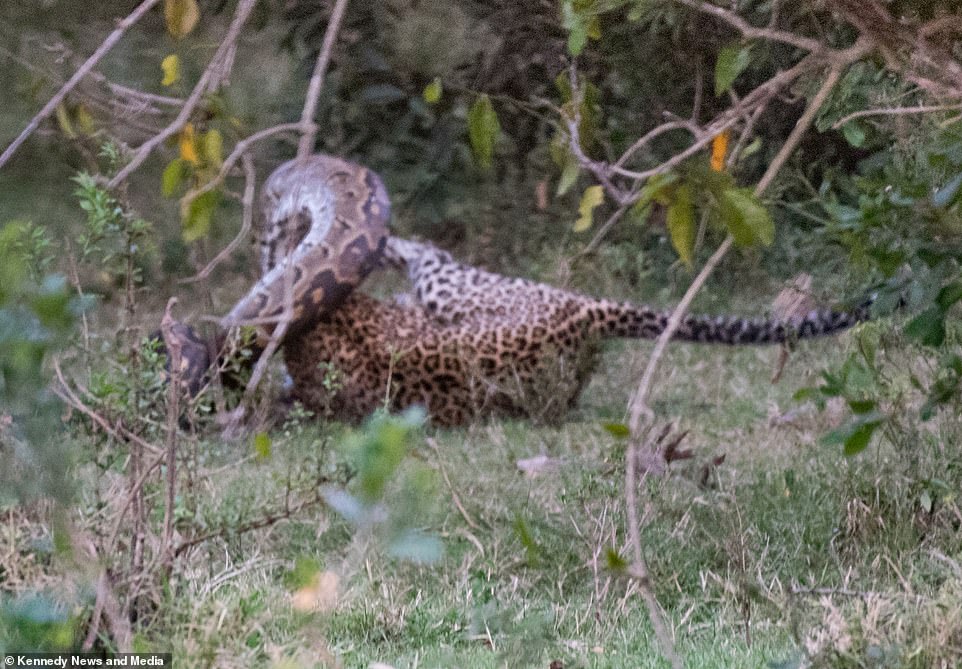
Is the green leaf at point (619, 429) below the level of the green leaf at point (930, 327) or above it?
above

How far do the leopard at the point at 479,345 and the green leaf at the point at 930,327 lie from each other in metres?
2.91

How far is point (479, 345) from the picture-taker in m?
6.21

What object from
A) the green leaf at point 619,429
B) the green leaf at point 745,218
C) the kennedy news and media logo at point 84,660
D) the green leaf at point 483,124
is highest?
the green leaf at point 745,218

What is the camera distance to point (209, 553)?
3635 mm

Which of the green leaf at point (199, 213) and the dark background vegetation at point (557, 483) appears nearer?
the green leaf at point (199, 213)

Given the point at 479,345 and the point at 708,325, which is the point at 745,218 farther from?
the point at 708,325

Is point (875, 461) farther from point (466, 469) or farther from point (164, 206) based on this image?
point (164, 206)

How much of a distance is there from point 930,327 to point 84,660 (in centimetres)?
185

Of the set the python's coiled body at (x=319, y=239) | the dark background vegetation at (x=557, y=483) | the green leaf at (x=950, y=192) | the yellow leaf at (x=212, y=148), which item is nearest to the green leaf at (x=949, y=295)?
the dark background vegetation at (x=557, y=483)

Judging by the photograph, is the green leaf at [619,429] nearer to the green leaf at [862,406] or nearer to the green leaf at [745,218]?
the green leaf at [745,218]

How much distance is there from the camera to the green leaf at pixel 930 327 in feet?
9.80

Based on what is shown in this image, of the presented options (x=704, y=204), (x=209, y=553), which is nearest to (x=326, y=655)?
(x=704, y=204)

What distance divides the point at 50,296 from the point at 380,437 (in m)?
0.55

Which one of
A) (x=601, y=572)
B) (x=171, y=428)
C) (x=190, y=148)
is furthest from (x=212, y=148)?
(x=601, y=572)
